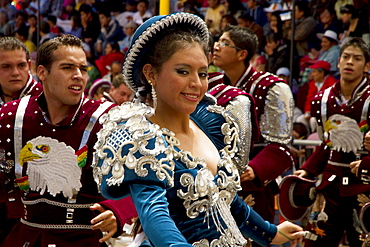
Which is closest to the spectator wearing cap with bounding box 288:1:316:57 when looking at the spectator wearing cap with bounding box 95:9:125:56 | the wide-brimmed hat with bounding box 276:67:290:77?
the wide-brimmed hat with bounding box 276:67:290:77

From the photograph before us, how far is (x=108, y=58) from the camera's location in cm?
995

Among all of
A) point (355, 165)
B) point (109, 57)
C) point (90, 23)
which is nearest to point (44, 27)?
point (90, 23)

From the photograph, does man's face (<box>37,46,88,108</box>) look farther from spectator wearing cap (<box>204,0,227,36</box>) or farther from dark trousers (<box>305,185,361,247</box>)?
spectator wearing cap (<box>204,0,227,36</box>)

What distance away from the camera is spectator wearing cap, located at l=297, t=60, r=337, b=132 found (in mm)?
7711

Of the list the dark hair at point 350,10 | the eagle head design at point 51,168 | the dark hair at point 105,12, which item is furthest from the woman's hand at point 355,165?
the dark hair at point 105,12

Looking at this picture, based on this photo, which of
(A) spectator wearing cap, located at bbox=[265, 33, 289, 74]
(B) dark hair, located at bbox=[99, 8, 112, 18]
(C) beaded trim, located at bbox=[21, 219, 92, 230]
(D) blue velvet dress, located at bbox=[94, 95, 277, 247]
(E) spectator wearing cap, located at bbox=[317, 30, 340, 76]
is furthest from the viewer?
(B) dark hair, located at bbox=[99, 8, 112, 18]

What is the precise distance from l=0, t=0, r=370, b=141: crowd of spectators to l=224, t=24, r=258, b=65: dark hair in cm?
278

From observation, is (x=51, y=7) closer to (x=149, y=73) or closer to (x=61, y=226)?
(x=61, y=226)

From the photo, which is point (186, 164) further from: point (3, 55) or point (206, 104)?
point (3, 55)

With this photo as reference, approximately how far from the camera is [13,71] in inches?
169

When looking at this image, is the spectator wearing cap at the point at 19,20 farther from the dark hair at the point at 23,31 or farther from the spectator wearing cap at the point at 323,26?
the spectator wearing cap at the point at 323,26

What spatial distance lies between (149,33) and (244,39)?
9.23 feet

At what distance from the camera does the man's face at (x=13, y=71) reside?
4281 millimetres

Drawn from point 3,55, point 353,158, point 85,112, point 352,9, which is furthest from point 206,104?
point 352,9
